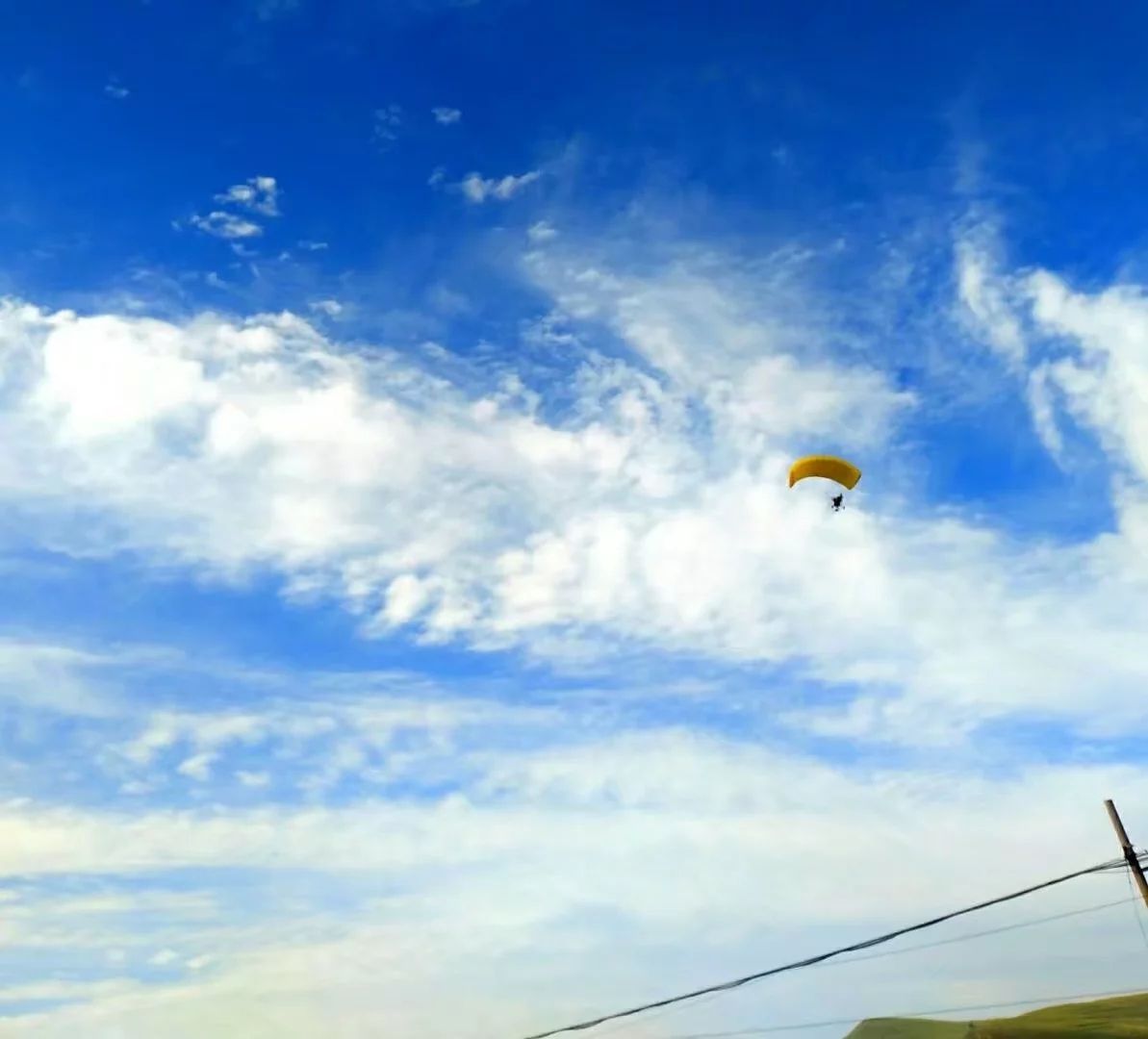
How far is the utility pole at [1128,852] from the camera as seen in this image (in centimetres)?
2162

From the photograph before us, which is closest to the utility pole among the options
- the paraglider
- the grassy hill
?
the paraglider

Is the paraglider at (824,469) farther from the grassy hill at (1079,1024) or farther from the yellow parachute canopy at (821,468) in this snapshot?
the grassy hill at (1079,1024)

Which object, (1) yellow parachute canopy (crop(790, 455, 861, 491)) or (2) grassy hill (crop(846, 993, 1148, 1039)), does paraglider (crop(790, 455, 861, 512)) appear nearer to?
(1) yellow parachute canopy (crop(790, 455, 861, 491))

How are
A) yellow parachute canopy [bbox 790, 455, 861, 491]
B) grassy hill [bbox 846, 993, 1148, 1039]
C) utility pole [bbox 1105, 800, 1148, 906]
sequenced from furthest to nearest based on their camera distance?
1. grassy hill [bbox 846, 993, 1148, 1039]
2. yellow parachute canopy [bbox 790, 455, 861, 491]
3. utility pole [bbox 1105, 800, 1148, 906]

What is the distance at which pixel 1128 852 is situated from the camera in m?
22.3

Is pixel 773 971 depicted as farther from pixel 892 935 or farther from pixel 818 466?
pixel 818 466

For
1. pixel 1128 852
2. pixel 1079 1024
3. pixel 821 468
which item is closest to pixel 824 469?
pixel 821 468

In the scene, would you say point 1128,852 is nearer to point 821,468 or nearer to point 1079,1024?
point 821,468

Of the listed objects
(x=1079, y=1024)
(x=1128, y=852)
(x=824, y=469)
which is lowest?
(x=1079, y=1024)

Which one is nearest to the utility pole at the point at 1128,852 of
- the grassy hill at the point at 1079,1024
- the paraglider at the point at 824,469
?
the paraglider at the point at 824,469

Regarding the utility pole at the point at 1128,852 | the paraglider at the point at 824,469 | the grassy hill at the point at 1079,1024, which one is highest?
the paraglider at the point at 824,469

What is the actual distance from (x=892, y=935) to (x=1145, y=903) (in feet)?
19.2

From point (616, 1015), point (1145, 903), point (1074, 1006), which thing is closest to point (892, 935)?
point (1145, 903)

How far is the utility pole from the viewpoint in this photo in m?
21.6
